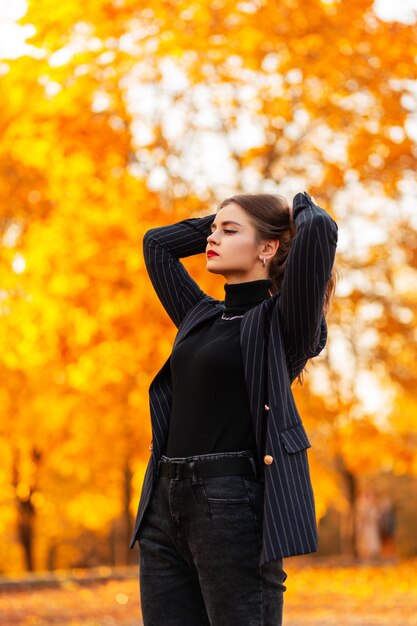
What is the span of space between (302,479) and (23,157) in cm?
743

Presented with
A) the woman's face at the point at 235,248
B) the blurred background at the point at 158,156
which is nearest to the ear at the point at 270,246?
the woman's face at the point at 235,248

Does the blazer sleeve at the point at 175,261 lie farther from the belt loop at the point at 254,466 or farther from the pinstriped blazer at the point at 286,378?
the belt loop at the point at 254,466

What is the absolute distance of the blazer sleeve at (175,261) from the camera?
3.55m

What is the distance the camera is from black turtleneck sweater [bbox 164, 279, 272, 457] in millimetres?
2926

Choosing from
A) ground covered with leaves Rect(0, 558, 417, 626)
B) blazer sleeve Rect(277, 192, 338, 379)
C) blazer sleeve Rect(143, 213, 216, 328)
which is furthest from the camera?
ground covered with leaves Rect(0, 558, 417, 626)

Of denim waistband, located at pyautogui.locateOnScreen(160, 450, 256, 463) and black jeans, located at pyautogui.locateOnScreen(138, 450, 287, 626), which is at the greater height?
denim waistband, located at pyautogui.locateOnScreen(160, 450, 256, 463)

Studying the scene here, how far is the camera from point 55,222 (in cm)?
1002

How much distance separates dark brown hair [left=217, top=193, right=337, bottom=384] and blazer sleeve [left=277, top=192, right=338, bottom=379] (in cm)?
21

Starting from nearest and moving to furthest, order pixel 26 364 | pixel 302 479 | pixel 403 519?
pixel 302 479 → pixel 26 364 → pixel 403 519

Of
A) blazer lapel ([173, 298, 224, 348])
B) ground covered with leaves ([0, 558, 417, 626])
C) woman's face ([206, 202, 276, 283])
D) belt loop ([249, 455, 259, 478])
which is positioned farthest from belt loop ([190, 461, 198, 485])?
ground covered with leaves ([0, 558, 417, 626])

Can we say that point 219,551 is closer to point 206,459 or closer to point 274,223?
point 206,459

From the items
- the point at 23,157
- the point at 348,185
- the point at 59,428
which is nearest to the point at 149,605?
the point at 23,157

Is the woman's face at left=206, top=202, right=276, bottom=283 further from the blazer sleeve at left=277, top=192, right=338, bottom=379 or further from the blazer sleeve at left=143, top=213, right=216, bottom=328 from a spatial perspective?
the blazer sleeve at left=143, top=213, right=216, bottom=328

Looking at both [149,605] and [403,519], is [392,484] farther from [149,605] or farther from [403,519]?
[149,605]
